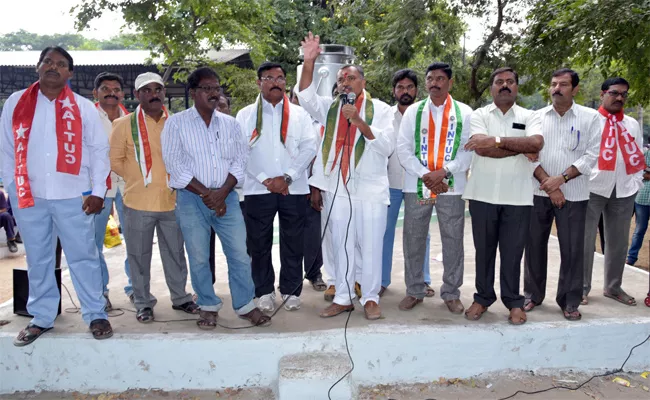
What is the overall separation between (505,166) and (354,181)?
1.19 metres

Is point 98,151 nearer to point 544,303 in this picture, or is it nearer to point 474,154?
point 474,154

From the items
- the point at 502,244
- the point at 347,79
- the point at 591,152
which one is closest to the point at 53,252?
the point at 347,79

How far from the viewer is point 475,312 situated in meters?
4.21

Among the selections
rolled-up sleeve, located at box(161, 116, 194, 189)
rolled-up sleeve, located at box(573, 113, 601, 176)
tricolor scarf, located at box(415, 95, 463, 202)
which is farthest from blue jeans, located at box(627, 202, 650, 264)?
rolled-up sleeve, located at box(161, 116, 194, 189)

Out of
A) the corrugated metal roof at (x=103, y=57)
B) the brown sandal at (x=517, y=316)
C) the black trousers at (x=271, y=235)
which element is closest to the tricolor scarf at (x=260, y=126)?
the black trousers at (x=271, y=235)

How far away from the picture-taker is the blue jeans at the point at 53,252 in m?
3.82

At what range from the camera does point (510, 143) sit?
13.0ft

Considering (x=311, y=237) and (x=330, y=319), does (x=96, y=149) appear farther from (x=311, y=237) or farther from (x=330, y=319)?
(x=330, y=319)

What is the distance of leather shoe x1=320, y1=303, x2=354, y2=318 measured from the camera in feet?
14.1

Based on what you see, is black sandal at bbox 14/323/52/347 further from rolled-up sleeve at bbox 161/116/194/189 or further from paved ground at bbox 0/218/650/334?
rolled-up sleeve at bbox 161/116/194/189

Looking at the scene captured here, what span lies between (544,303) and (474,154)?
1487 mm

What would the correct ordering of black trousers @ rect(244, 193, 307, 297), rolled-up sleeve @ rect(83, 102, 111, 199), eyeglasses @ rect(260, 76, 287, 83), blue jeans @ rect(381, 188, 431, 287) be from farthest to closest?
blue jeans @ rect(381, 188, 431, 287)
black trousers @ rect(244, 193, 307, 297)
eyeglasses @ rect(260, 76, 287, 83)
rolled-up sleeve @ rect(83, 102, 111, 199)

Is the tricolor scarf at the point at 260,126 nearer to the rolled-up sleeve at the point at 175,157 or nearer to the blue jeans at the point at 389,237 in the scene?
the rolled-up sleeve at the point at 175,157

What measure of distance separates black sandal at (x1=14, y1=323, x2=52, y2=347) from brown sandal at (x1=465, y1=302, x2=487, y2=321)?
328 centimetres
